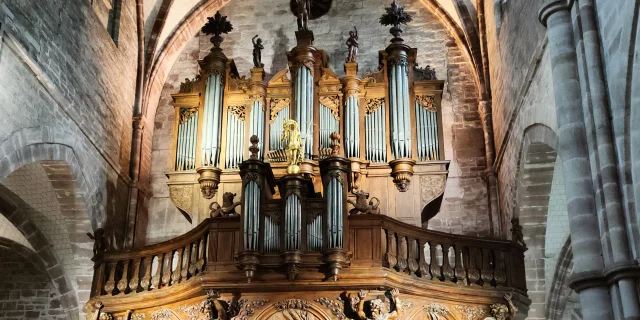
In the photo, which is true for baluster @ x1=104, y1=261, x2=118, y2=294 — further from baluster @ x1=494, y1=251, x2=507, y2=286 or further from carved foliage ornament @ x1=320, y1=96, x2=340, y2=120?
baluster @ x1=494, y1=251, x2=507, y2=286

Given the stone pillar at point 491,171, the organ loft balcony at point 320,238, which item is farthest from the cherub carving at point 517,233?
the stone pillar at point 491,171

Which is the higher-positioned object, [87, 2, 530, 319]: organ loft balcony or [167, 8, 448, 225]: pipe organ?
[167, 8, 448, 225]: pipe organ

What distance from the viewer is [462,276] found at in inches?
515

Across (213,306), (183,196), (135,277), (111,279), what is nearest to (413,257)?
(213,306)

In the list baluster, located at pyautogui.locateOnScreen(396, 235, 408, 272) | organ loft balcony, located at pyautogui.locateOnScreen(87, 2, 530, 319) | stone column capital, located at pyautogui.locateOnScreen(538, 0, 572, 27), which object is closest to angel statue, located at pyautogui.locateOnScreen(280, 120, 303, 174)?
organ loft balcony, located at pyautogui.locateOnScreen(87, 2, 530, 319)

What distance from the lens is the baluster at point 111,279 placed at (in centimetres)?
1402

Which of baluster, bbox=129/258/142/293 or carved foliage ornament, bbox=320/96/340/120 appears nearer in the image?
baluster, bbox=129/258/142/293

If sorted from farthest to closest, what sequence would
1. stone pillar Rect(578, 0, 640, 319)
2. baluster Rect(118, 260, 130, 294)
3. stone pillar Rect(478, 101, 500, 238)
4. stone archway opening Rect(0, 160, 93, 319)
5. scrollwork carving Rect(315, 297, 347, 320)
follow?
stone pillar Rect(478, 101, 500, 238), stone archway opening Rect(0, 160, 93, 319), baluster Rect(118, 260, 130, 294), scrollwork carving Rect(315, 297, 347, 320), stone pillar Rect(578, 0, 640, 319)

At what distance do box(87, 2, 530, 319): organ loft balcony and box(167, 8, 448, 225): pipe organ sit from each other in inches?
1.2

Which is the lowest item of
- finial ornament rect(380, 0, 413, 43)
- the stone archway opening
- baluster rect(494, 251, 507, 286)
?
baluster rect(494, 251, 507, 286)

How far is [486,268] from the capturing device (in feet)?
43.4

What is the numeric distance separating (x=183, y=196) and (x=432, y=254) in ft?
19.4

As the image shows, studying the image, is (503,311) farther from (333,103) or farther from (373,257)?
(333,103)

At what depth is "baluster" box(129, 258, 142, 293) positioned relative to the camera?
547 inches
